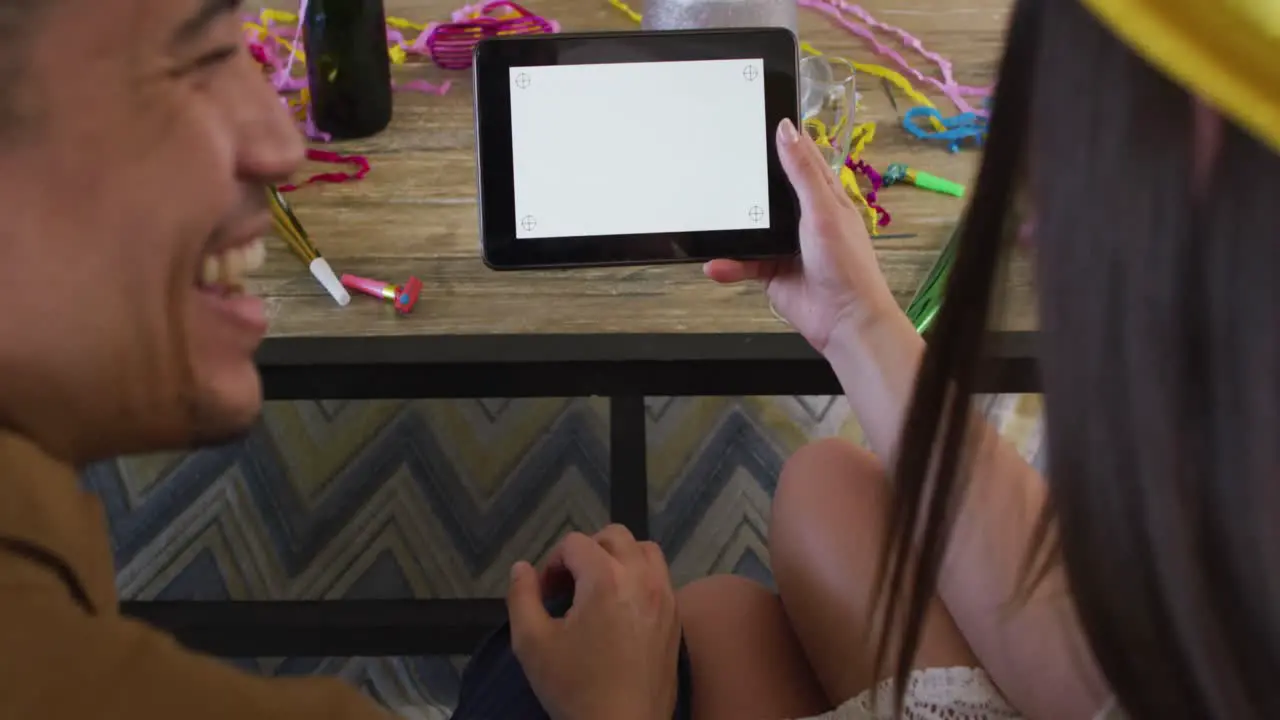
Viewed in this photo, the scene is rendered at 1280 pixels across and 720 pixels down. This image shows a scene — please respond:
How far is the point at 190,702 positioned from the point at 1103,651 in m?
0.35

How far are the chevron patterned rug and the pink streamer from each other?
37 cm

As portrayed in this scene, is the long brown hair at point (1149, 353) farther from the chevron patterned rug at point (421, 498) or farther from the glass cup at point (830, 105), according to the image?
the chevron patterned rug at point (421, 498)

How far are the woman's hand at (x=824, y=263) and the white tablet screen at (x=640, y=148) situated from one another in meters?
0.03

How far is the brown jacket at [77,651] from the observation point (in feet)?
1.09

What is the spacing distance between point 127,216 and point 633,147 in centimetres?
44

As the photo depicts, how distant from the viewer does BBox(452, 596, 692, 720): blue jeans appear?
27.9 inches

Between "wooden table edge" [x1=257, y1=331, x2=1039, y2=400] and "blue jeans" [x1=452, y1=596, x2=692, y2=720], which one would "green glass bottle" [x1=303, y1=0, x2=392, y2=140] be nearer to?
"wooden table edge" [x1=257, y1=331, x2=1039, y2=400]

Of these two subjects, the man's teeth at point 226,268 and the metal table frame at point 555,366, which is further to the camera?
the metal table frame at point 555,366

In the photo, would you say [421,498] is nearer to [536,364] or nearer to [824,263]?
[536,364]

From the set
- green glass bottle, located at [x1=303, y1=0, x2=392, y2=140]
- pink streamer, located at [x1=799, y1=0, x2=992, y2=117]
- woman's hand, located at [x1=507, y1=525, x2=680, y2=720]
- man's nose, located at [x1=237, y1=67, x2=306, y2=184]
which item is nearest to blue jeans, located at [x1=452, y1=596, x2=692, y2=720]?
woman's hand, located at [x1=507, y1=525, x2=680, y2=720]

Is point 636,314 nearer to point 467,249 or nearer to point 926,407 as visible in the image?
point 467,249

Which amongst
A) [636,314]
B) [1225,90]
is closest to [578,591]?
[636,314]

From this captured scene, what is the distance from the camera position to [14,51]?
37 cm

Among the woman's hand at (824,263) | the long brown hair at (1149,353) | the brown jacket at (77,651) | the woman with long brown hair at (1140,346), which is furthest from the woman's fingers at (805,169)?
the brown jacket at (77,651)
